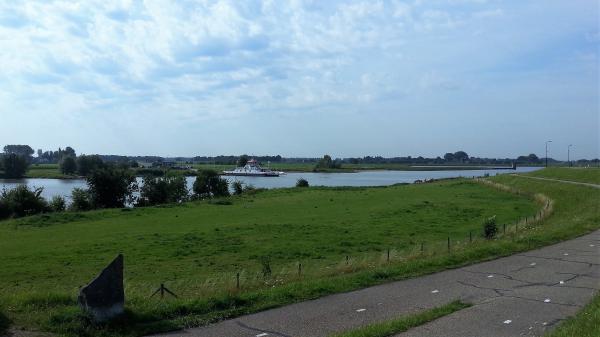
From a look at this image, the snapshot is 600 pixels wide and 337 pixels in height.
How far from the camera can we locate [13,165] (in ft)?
447

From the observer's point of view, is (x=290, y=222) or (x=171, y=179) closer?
(x=290, y=222)

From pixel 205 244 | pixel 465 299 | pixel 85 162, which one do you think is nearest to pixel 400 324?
pixel 465 299

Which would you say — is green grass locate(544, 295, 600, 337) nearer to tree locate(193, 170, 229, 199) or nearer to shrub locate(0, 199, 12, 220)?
shrub locate(0, 199, 12, 220)

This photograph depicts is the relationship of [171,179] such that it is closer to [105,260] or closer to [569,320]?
[105,260]

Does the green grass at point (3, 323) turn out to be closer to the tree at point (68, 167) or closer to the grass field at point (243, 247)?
the grass field at point (243, 247)

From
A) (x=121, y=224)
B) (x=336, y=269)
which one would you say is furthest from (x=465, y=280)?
(x=121, y=224)

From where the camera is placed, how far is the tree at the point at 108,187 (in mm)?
68188

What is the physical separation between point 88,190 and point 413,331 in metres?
66.4

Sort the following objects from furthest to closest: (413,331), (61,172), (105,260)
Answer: (61,172) < (105,260) < (413,331)

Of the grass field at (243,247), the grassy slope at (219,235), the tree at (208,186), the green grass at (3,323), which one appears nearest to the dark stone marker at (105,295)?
the grass field at (243,247)

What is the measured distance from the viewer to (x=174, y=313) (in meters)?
9.88

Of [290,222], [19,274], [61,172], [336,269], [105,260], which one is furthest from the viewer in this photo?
[61,172]

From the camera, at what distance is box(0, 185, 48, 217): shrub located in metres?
56.8

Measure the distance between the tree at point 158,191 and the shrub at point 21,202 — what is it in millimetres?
15702
